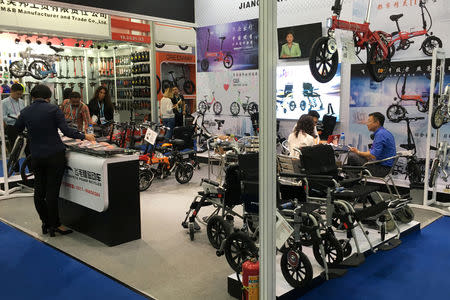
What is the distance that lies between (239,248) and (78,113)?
14.0 ft

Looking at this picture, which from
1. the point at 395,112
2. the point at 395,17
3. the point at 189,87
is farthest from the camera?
the point at 189,87

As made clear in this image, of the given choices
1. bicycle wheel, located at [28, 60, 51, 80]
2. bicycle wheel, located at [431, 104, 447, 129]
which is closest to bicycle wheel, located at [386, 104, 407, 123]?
bicycle wheel, located at [431, 104, 447, 129]

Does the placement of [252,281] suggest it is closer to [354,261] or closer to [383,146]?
[354,261]

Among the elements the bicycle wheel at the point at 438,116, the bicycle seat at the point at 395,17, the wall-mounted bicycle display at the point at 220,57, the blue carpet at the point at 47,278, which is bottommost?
the blue carpet at the point at 47,278

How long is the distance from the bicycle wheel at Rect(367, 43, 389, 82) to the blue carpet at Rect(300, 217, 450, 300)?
234 centimetres

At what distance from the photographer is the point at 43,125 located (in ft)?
14.5

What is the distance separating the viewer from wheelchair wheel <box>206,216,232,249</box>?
3.95 meters

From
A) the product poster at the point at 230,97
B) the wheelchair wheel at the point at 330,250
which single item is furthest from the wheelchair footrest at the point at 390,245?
the product poster at the point at 230,97

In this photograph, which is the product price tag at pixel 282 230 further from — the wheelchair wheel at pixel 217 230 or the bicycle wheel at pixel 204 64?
the bicycle wheel at pixel 204 64

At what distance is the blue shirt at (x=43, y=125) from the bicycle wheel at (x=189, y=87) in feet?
27.0

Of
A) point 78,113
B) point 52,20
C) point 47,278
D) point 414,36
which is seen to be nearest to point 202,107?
point 78,113

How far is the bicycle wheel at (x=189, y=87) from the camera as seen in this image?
41.3ft

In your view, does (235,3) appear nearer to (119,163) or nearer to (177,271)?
(119,163)

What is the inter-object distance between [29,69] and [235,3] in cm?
516
